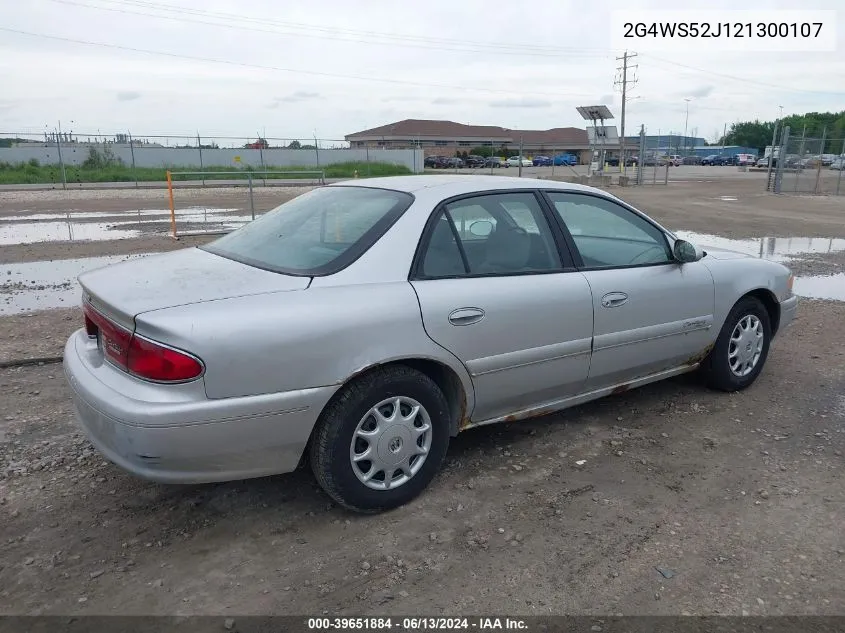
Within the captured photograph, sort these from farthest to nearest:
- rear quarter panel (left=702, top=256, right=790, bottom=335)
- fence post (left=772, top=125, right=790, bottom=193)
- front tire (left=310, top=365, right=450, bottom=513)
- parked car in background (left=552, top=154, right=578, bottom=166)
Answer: parked car in background (left=552, top=154, right=578, bottom=166), fence post (left=772, top=125, right=790, bottom=193), rear quarter panel (left=702, top=256, right=790, bottom=335), front tire (left=310, top=365, right=450, bottom=513)

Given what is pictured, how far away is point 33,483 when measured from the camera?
135 inches

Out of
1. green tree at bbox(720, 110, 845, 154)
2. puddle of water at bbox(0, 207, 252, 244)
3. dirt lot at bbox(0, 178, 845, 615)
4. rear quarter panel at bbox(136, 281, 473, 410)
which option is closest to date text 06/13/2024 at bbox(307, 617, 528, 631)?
dirt lot at bbox(0, 178, 845, 615)

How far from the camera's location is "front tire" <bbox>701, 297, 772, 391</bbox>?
15.0 ft

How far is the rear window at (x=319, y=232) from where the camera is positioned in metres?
3.20

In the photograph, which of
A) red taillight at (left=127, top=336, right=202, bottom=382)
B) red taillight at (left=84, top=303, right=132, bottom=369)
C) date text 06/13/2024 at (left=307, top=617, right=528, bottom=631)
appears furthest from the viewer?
red taillight at (left=84, top=303, right=132, bottom=369)

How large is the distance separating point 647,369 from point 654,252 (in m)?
0.73

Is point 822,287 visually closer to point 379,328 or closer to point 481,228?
point 481,228

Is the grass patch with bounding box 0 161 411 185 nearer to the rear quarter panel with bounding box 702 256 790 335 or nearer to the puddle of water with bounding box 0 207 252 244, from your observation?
the puddle of water with bounding box 0 207 252 244

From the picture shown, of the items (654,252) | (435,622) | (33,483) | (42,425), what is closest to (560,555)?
(435,622)

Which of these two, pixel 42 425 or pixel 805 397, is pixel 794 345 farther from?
pixel 42 425

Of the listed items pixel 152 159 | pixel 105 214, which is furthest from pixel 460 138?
pixel 105 214

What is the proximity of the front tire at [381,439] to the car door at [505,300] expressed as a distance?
0.27 m

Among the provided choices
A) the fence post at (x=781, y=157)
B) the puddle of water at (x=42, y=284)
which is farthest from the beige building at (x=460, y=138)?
the puddle of water at (x=42, y=284)

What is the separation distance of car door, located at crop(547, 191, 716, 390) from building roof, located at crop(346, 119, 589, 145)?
68.7 meters
